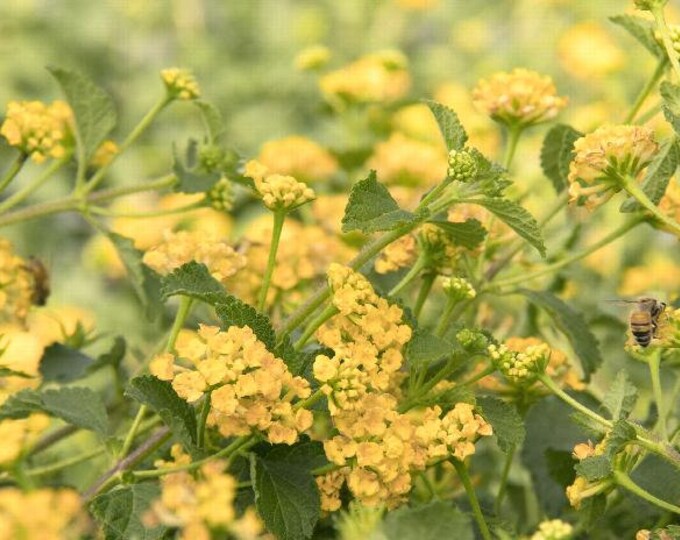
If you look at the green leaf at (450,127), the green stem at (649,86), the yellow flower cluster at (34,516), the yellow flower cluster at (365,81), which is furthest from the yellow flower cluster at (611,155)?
the yellow flower cluster at (365,81)

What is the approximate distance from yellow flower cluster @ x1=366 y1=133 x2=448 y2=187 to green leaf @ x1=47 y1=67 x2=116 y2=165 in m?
0.70

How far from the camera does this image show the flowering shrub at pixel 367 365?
97 centimetres

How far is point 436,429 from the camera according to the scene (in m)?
1.00

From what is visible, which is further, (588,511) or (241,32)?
(241,32)

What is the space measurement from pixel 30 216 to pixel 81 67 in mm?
2438

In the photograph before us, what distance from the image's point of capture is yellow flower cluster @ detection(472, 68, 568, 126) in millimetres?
1277

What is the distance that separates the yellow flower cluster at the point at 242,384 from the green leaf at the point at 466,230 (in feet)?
0.72

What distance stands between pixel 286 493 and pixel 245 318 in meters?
0.15

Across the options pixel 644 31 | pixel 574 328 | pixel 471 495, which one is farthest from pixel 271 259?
pixel 644 31

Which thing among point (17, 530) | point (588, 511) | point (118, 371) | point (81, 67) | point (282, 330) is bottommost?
point (81, 67)

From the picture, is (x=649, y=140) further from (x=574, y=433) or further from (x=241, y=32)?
(x=241, y=32)

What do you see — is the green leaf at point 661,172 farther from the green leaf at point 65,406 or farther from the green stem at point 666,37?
the green leaf at point 65,406

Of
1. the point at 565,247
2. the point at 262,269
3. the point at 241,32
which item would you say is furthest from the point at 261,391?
the point at 241,32

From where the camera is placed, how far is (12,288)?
4.35ft
